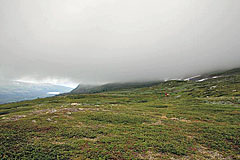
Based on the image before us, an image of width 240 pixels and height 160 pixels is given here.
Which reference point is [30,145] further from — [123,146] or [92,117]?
[92,117]

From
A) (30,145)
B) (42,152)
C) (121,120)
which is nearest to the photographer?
(42,152)

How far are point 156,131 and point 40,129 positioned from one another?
2373cm

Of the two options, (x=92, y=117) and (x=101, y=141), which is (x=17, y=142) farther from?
(x=92, y=117)

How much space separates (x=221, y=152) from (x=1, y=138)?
34.1 m

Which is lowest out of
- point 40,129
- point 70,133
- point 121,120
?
point 121,120

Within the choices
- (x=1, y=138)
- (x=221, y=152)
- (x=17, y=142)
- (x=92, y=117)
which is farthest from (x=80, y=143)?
(x=221, y=152)

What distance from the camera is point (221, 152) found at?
16.5m

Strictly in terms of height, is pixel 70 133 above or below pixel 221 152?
above

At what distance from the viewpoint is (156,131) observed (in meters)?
23.3

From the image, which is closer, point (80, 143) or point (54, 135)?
point (80, 143)

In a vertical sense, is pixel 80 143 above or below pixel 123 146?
above

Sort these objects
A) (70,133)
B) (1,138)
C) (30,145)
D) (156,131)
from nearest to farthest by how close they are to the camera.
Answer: (30,145), (1,138), (70,133), (156,131)

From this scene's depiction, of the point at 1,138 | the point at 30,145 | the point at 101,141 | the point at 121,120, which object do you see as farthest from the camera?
the point at 121,120

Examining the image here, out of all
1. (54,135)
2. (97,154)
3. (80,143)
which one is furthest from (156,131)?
(54,135)
